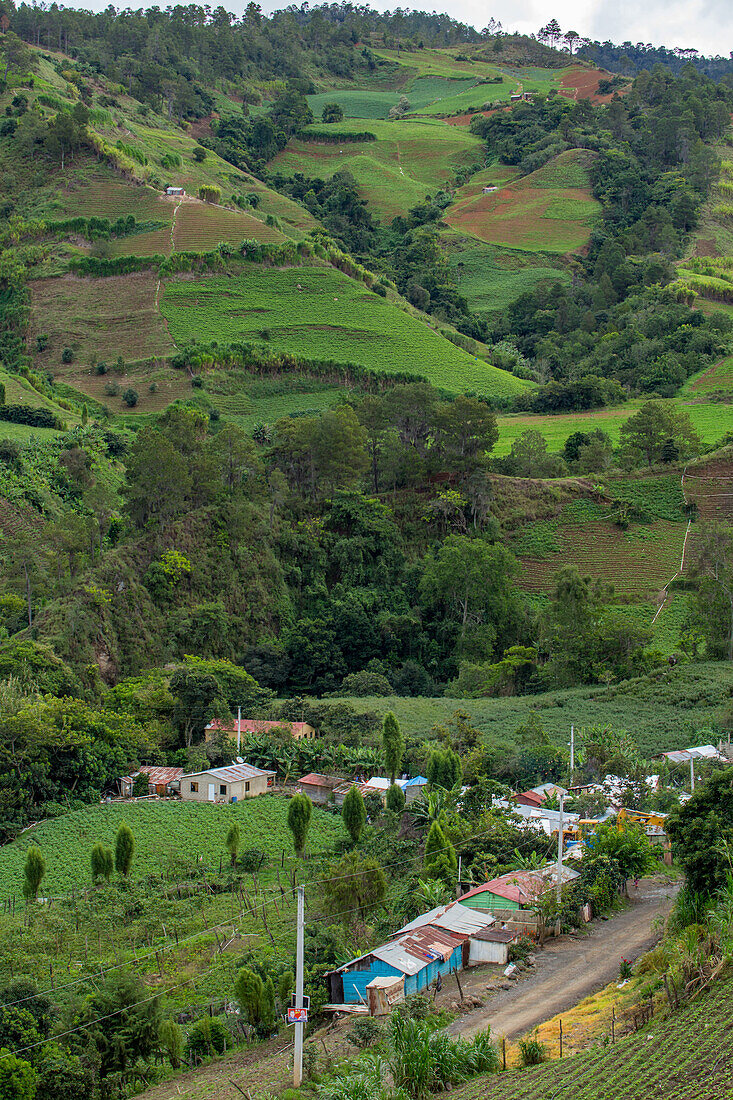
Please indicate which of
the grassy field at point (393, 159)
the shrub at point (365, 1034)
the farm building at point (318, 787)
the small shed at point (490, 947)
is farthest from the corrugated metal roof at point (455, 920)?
the grassy field at point (393, 159)

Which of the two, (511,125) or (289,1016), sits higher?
(511,125)

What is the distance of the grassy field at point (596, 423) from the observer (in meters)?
65.4

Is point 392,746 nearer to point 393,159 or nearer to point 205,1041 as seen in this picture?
point 205,1041

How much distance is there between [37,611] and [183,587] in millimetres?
6387

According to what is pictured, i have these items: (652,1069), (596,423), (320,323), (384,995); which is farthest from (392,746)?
(320,323)

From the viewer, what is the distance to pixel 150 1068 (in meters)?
18.8

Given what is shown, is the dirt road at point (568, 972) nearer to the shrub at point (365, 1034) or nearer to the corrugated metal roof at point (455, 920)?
the shrub at point (365, 1034)

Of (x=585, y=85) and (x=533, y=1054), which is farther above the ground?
(x=585, y=85)

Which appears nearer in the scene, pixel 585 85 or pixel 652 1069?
pixel 652 1069

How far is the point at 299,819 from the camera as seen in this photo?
28547 millimetres

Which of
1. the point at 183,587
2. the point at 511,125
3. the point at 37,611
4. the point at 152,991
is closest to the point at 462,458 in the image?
the point at 183,587

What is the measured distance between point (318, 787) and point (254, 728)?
462 cm

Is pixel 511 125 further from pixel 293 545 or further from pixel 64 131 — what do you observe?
pixel 293 545

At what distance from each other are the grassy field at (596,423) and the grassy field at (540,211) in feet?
143
